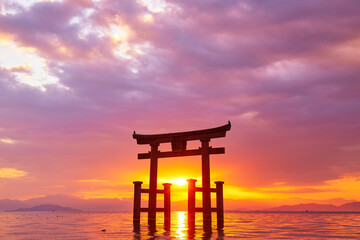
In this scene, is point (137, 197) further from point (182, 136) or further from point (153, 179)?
point (182, 136)

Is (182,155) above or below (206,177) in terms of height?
above

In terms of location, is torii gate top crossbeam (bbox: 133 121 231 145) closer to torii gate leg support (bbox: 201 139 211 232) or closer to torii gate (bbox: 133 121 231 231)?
torii gate (bbox: 133 121 231 231)

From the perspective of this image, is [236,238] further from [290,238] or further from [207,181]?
[207,181]

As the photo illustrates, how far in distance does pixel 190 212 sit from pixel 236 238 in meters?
11.3

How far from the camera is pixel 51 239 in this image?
27.6 ft

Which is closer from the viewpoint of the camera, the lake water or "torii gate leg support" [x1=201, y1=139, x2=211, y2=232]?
the lake water

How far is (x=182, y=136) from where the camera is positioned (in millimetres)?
21391

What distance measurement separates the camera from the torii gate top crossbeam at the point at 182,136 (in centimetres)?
2006

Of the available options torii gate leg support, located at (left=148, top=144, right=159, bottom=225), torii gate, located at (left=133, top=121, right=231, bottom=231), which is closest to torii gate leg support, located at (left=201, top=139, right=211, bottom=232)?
torii gate, located at (left=133, top=121, right=231, bottom=231)

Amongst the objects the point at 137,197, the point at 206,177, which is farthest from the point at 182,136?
the point at 137,197

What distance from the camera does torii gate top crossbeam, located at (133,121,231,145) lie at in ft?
65.8

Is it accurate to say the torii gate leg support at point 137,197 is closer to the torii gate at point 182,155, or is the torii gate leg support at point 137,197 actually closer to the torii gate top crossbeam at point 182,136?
the torii gate at point 182,155

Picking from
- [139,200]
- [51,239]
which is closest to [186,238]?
[51,239]

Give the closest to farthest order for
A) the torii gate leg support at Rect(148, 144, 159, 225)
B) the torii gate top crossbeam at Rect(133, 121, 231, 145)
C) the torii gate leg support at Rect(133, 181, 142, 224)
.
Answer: the torii gate top crossbeam at Rect(133, 121, 231, 145)
the torii gate leg support at Rect(133, 181, 142, 224)
the torii gate leg support at Rect(148, 144, 159, 225)
